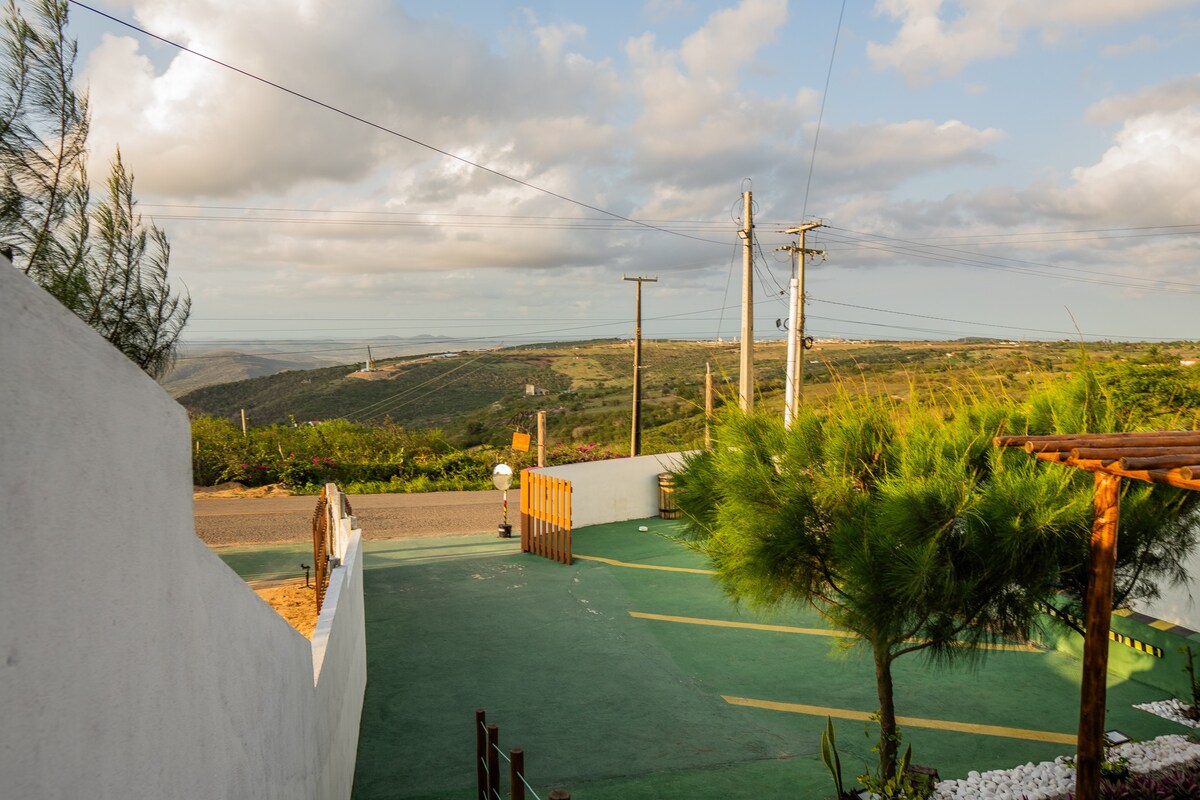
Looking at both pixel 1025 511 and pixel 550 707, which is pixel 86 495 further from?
pixel 550 707

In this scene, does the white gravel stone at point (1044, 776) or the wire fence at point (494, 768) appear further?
the white gravel stone at point (1044, 776)

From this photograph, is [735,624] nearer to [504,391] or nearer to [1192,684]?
[1192,684]

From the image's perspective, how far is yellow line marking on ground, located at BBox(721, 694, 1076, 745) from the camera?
7168mm

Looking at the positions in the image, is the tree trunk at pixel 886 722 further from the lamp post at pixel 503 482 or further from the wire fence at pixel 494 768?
the lamp post at pixel 503 482

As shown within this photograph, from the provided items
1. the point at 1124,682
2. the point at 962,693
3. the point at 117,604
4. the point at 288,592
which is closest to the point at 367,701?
the point at 288,592

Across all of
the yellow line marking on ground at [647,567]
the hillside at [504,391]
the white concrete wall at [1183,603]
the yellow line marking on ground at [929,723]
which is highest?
the hillside at [504,391]

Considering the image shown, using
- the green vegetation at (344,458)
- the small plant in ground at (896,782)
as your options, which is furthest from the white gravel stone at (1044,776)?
the green vegetation at (344,458)

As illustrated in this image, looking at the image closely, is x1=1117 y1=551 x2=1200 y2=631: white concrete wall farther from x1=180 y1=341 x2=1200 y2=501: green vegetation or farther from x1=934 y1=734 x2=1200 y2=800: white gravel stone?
x1=934 y1=734 x2=1200 y2=800: white gravel stone

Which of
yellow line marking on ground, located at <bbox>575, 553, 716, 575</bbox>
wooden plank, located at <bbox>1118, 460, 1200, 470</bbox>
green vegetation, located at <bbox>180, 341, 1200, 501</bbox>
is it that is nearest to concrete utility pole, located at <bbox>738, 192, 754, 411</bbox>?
green vegetation, located at <bbox>180, 341, 1200, 501</bbox>

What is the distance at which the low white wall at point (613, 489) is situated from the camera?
51.4 feet

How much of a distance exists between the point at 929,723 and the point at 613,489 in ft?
30.4

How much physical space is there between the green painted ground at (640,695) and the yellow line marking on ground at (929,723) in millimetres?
88

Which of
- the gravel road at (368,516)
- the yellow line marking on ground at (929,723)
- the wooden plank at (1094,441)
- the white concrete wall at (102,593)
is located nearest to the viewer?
the white concrete wall at (102,593)

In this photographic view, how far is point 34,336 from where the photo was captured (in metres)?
1.69
